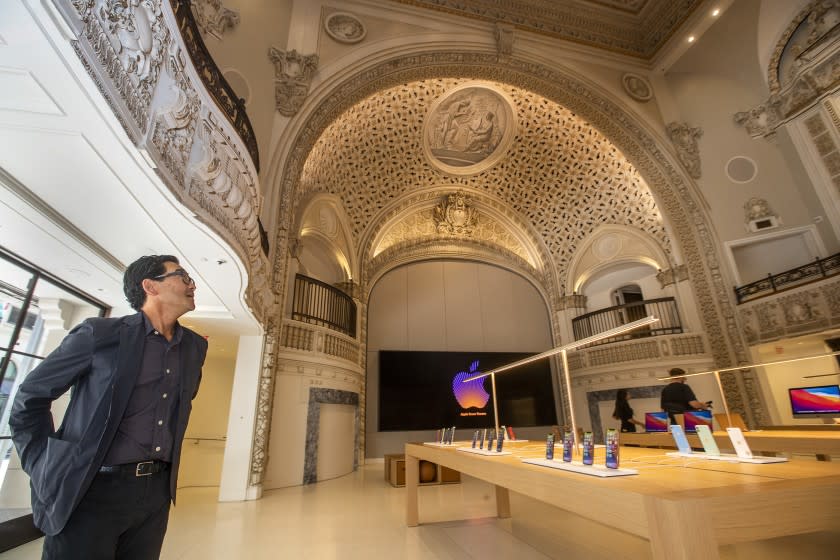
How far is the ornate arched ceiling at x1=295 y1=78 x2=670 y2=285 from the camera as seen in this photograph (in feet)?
30.7

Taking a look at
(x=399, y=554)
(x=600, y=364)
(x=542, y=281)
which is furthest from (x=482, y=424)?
(x=399, y=554)

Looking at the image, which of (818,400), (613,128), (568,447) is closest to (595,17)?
(613,128)

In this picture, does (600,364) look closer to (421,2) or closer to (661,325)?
(661,325)

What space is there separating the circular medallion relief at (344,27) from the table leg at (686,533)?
940 cm

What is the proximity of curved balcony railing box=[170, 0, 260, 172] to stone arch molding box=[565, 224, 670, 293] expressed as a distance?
10267mm

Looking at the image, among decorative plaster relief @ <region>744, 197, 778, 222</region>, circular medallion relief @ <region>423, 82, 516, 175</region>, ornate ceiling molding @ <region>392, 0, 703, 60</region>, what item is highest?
ornate ceiling molding @ <region>392, 0, 703, 60</region>

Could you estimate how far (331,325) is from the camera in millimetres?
8086

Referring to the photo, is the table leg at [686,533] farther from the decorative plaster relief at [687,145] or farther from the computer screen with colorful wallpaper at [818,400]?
the decorative plaster relief at [687,145]

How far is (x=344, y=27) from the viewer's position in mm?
8203

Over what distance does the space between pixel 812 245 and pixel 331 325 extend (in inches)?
395

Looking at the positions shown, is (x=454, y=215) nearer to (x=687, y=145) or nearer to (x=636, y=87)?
(x=636, y=87)

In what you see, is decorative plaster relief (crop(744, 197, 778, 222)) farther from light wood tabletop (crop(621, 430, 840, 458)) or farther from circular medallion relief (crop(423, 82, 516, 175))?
light wood tabletop (crop(621, 430, 840, 458))

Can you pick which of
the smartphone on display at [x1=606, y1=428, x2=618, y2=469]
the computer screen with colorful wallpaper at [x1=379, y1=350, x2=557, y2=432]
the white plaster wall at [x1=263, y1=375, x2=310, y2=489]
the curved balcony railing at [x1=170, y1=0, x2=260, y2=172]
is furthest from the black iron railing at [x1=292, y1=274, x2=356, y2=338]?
the smartphone on display at [x1=606, y1=428, x2=618, y2=469]

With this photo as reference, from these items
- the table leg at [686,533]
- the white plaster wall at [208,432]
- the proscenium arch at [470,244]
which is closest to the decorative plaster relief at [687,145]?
the proscenium arch at [470,244]
